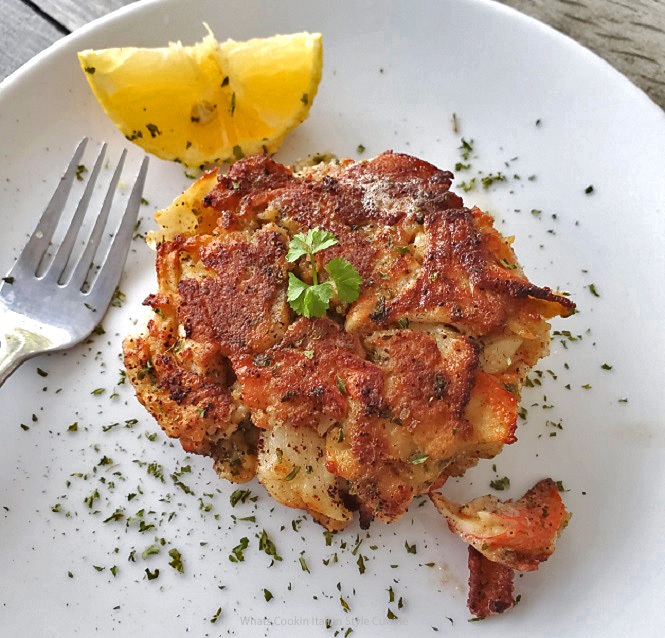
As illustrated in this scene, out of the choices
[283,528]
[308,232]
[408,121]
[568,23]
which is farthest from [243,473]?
[568,23]

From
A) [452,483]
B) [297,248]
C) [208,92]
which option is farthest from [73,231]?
[452,483]

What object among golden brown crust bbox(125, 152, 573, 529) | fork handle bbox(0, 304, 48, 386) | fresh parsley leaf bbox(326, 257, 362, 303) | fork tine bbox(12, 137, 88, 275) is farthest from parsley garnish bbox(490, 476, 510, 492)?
fork tine bbox(12, 137, 88, 275)

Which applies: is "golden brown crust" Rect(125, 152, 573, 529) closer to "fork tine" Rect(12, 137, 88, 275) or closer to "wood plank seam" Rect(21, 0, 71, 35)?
"fork tine" Rect(12, 137, 88, 275)

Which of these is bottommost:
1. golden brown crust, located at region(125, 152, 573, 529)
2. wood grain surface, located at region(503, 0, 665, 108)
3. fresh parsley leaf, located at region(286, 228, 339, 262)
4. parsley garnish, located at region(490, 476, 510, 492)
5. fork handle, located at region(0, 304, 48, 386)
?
parsley garnish, located at region(490, 476, 510, 492)

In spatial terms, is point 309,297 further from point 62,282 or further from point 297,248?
point 62,282

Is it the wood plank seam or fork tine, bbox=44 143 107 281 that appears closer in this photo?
fork tine, bbox=44 143 107 281

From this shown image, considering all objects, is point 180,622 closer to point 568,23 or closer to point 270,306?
point 270,306
